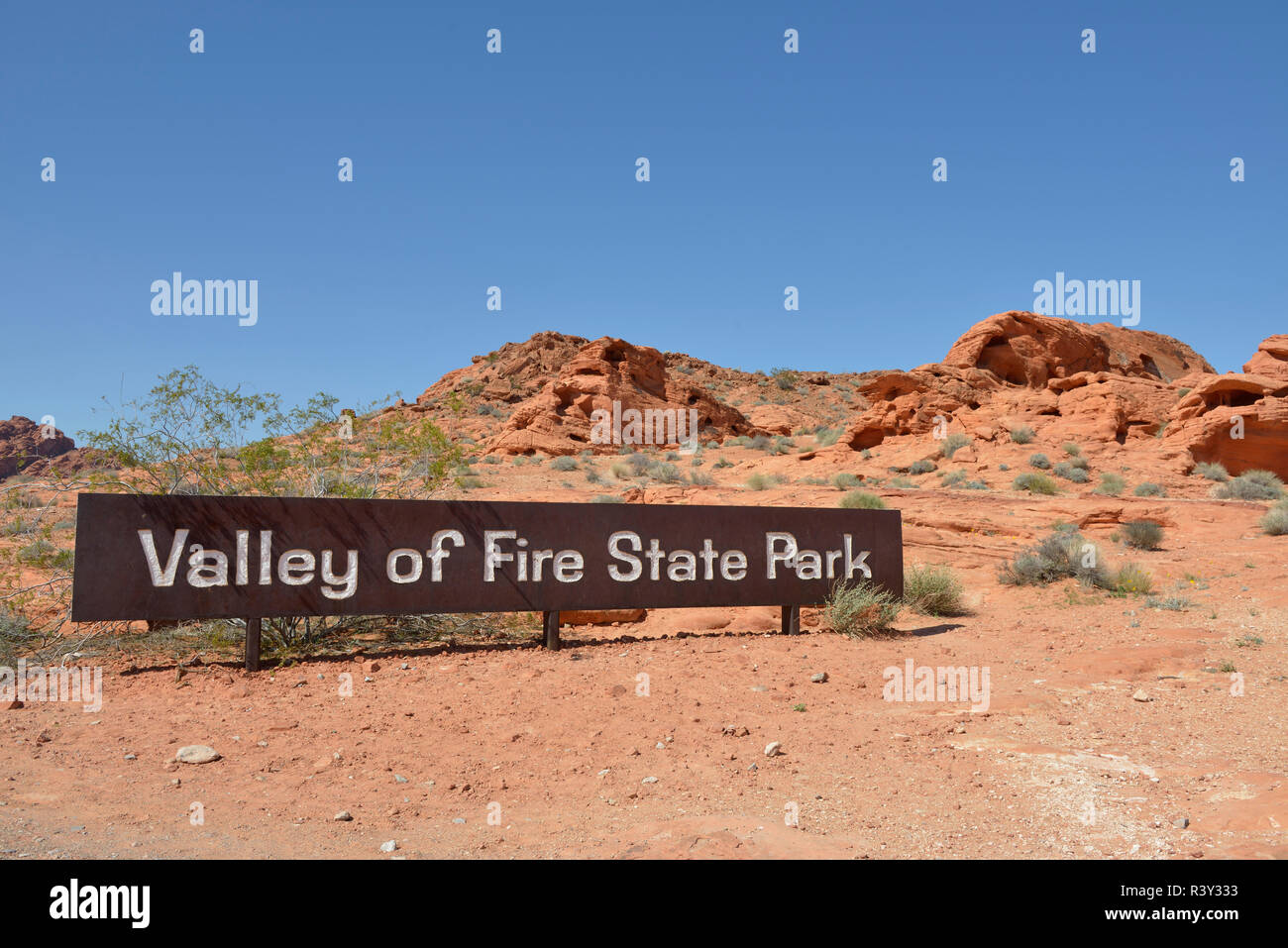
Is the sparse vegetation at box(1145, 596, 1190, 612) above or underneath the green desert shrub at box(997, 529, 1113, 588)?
underneath

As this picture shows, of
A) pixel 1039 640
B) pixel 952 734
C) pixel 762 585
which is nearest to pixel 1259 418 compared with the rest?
pixel 1039 640

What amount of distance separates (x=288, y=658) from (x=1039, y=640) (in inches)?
327

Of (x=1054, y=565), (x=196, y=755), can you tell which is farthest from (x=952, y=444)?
(x=196, y=755)

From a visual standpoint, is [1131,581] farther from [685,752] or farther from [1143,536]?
[685,752]

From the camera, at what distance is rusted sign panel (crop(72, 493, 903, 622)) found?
7113mm

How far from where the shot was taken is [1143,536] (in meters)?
14.4

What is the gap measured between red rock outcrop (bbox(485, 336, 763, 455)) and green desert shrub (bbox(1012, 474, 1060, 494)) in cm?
1906

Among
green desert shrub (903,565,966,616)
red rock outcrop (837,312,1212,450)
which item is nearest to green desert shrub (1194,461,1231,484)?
red rock outcrop (837,312,1212,450)

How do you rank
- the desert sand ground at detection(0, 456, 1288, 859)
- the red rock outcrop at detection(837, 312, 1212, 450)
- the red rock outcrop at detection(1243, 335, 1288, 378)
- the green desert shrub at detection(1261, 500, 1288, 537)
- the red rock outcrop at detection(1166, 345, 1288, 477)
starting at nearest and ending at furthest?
1. the desert sand ground at detection(0, 456, 1288, 859)
2. the green desert shrub at detection(1261, 500, 1288, 537)
3. the red rock outcrop at detection(1166, 345, 1288, 477)
4. the red rock outcrop at detection(837, 312, 1212, 450)
5. the red rock outcrop at detection(1243, 335, 1288, 378)

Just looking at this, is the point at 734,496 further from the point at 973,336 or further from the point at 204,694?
the point at 973,336

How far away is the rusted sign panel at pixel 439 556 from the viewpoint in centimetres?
711

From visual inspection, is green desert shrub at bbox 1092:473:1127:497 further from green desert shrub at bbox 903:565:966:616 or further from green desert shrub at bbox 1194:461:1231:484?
green desert shrub at bbox 903:565:966:616

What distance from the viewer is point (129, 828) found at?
167 inches

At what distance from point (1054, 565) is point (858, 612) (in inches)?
190
